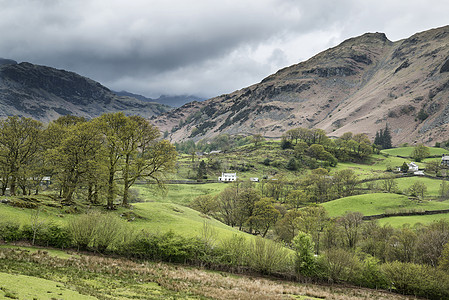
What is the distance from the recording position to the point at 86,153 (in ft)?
132

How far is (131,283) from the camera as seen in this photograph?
26703 millimetres

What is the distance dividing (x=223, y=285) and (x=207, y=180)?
11560 cm

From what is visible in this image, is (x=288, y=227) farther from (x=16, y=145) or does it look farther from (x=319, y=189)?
(x=16, y=145)

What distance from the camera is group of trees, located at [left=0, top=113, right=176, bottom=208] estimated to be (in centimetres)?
3953

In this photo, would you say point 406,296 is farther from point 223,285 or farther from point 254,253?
point 223,285

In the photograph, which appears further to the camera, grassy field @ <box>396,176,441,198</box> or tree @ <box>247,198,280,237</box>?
grassy field @ <box>396,176,441,198</box>

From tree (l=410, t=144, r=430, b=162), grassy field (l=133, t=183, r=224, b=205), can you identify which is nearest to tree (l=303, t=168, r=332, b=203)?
grassy field (l=133, t=183, r=224, b=205)

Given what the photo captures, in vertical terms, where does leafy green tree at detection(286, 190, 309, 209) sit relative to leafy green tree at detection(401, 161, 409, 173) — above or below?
below

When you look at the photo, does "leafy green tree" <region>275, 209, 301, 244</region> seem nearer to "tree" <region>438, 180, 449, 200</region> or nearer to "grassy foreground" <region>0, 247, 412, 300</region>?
"grassy foreground" <region>0, 247, 412, 300</region>

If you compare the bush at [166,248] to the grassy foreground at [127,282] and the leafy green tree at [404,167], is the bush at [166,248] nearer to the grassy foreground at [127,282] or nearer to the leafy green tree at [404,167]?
the grassy foreground at [127,282]

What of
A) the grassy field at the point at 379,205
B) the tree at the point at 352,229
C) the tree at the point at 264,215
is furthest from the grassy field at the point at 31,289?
the grassy field at the point at 379,205

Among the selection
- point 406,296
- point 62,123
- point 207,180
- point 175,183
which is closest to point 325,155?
point 207,180

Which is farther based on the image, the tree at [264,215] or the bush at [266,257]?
the tree at [264,215]

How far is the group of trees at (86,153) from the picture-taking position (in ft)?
130
